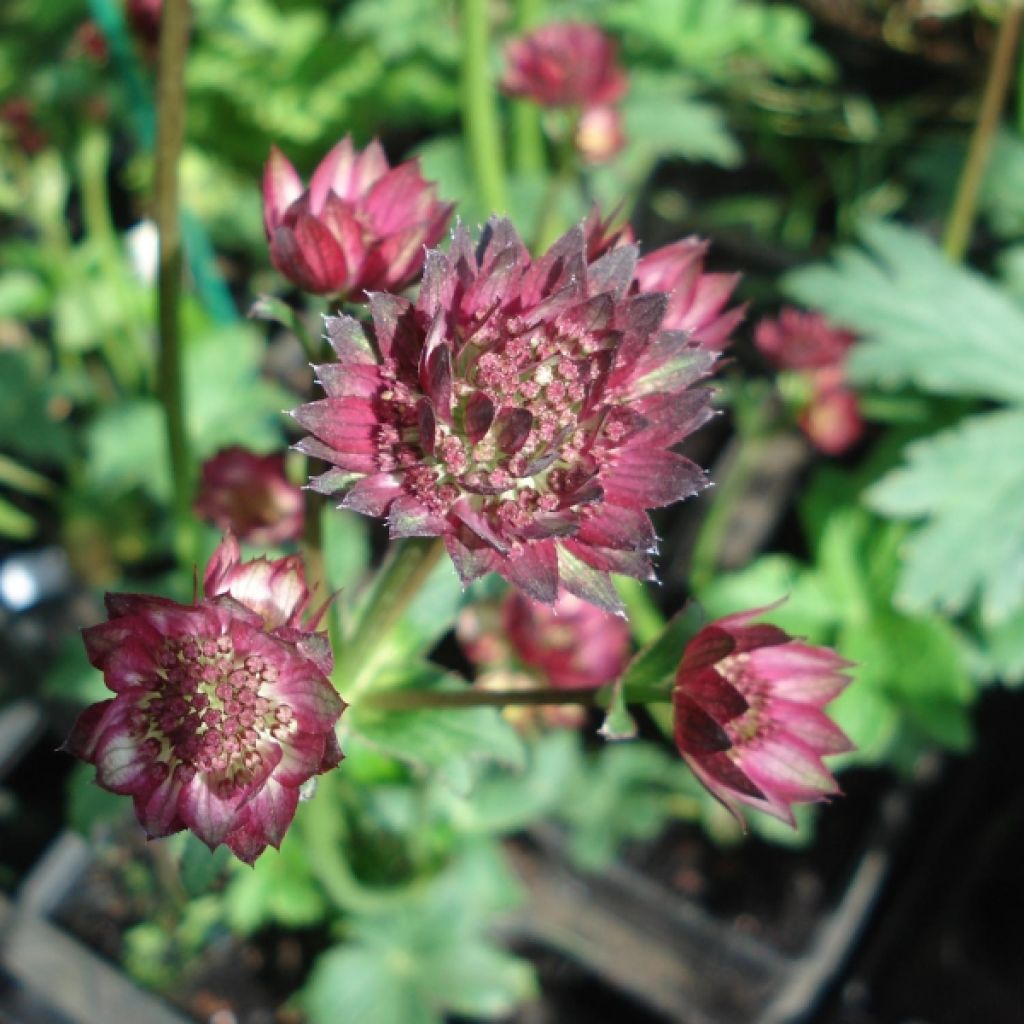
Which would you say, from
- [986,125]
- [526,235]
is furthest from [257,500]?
[986,125]

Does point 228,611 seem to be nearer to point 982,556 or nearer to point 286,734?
point 286,734

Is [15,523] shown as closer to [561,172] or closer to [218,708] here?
[561,172]

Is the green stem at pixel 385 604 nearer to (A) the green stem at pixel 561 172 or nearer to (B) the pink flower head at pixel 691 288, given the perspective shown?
(B) the pink flower head at pixel 691 288

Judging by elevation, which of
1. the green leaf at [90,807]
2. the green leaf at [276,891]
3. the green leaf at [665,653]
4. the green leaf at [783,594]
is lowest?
the green leaf at [276,891]

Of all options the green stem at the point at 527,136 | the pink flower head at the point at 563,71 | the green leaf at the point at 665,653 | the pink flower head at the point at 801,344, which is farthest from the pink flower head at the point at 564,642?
the green stem at the point at 527,136

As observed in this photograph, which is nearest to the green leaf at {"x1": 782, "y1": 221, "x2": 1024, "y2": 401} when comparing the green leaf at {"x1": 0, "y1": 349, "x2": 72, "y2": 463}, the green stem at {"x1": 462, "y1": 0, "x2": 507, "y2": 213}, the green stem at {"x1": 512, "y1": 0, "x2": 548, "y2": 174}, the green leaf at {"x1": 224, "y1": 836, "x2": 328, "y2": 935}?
the green stem at {"x1": 462, "y1": 0, "x2": 507, "y2": 213}

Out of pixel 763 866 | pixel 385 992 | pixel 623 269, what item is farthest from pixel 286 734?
pixel 763 866

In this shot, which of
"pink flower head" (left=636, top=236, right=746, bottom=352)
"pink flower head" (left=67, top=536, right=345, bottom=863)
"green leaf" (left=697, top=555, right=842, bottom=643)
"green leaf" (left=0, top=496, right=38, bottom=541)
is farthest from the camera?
"green leaf" (left=0, top=496, right=38, bottom=541)

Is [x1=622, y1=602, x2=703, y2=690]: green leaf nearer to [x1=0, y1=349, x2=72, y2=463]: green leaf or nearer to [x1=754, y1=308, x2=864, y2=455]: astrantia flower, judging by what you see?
[x1=754, y1=308, x2=864, y2=455]: astrantia flower
